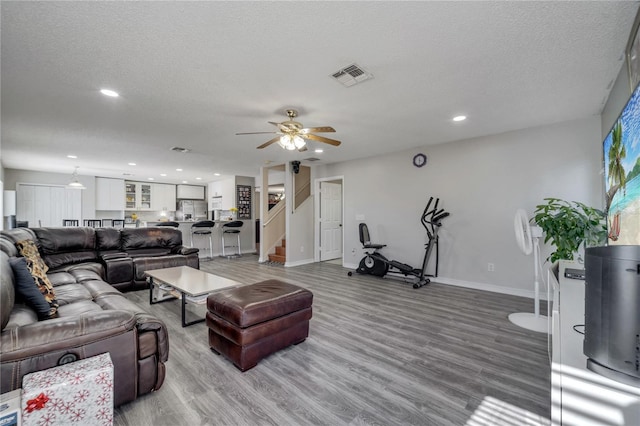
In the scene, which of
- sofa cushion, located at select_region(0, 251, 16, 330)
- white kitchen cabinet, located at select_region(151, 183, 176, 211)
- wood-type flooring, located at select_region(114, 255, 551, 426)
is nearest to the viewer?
sofa cushion, located at select_region(0, 251, 16, 330)

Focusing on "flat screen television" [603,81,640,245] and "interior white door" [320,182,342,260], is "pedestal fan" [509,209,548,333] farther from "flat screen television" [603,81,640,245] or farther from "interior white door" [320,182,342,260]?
"interior white door" [320,182,342,260]

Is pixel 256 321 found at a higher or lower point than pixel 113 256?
lower

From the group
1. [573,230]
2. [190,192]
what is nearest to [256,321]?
[573,230]

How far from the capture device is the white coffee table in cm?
267

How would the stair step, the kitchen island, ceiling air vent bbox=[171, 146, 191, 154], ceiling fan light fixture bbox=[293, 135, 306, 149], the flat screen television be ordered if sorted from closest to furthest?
1. the flat screen television
2. ceiling fan light fixture bbox=[293, 135, 306, 149]
3. ceiling air vent bbox=[171, 146, 191, 154]
4. the stair step
5. the kitchen island

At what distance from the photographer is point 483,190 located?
169 inches

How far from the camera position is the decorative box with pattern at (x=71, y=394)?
3.85 feet

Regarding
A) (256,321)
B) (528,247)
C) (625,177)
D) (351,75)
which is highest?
(351,75)

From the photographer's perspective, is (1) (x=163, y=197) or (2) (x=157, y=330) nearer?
(2) (x=157, y=330)

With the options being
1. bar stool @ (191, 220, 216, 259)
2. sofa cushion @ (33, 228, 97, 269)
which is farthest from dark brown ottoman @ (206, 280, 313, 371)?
bar stool @ (191, 220, 216, 259)

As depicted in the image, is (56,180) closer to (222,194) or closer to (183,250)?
(222,194)

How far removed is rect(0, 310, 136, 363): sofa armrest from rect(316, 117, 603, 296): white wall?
4.55 m

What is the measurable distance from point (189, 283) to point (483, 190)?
445 cm

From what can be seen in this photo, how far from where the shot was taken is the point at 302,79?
8.18ft
